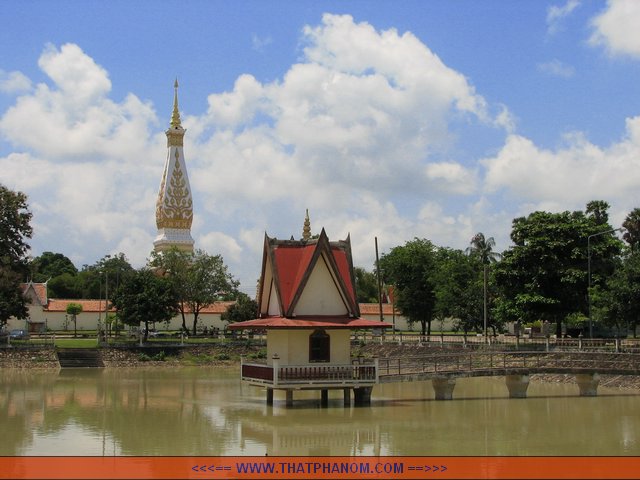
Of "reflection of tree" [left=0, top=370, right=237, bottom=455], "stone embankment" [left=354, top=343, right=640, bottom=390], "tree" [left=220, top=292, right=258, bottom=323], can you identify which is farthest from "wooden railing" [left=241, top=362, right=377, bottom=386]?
"tree" [left=220, top=292, right=258, bottom=323]

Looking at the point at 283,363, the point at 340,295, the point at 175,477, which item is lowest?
the point at 175,477

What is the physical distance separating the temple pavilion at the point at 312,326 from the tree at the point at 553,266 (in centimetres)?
2070

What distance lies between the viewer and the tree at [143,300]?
63831mm

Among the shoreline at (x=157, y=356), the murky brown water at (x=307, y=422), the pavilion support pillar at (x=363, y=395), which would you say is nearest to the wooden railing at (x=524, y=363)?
the murky brown water at (x=307, y=422)

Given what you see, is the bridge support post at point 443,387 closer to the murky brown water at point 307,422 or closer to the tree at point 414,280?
the murky brown water at point 307,422

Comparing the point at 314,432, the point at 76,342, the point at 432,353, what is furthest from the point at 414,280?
the point at 314,432

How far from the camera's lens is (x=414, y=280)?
7450 cm

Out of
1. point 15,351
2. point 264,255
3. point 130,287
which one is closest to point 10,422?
point 264,255

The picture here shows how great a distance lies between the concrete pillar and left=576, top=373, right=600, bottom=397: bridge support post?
2.52 m

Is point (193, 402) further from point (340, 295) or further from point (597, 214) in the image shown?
point (597, 214)

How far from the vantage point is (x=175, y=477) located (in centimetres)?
1961

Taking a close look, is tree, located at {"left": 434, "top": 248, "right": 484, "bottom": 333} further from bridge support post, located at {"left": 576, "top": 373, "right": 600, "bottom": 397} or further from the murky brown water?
bridge support post, located at {"left": 576, "top": 373, "right": 600, "bottom": 397}

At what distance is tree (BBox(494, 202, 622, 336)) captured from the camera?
2034 inches

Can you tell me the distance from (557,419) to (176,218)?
233 feet
